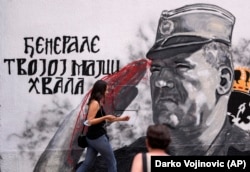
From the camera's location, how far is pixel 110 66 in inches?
283

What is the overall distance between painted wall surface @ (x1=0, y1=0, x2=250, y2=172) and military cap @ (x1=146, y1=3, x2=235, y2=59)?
2.4 inches

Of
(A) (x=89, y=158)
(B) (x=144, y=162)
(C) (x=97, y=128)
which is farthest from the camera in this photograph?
(A) (x=89, y=158)

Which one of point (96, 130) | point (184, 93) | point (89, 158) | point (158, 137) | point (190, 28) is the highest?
point (190, 28)

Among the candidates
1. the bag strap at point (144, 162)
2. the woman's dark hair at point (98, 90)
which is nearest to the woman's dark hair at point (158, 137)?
the bag strap at point (144, 162)

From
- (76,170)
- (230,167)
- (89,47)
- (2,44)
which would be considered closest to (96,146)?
(76,170)

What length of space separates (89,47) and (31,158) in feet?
5.58

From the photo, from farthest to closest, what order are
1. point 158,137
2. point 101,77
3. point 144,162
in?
1. point 101,77
2. point 158,137
3. point 144,162

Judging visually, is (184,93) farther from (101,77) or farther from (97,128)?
(97,128)

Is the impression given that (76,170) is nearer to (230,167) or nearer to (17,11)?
(17,11)

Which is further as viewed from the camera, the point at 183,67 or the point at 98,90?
the point at 183,67

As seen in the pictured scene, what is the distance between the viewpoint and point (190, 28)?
7.26 meters

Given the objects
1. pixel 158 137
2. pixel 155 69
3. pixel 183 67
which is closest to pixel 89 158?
pixel 155 69

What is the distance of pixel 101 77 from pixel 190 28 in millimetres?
1399

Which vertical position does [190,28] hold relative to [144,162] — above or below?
above
